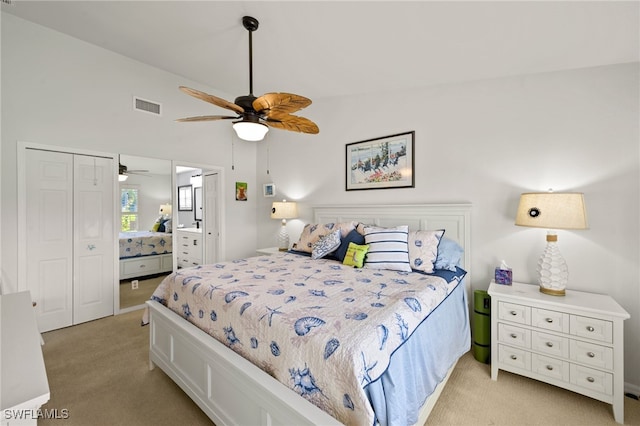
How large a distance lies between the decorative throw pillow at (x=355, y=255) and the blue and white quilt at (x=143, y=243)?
3002mm

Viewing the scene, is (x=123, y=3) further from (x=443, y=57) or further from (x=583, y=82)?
(x=583, y=82)

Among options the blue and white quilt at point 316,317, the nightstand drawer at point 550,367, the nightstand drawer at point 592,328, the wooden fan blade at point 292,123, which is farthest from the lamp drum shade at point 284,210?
the nightstand drawer at point 592,328

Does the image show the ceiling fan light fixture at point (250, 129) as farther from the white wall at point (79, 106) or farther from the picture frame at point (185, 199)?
the picture frame at point (185, 199)

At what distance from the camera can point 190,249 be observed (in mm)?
4820

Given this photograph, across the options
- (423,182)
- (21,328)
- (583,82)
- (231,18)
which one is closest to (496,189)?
(423,182)

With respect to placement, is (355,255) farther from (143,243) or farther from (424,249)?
(143,243)

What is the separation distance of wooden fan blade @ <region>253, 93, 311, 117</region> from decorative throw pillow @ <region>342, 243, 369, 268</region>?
1.35 metres

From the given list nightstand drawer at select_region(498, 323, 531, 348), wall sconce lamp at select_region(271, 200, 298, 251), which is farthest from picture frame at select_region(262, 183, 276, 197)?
nightstand drawer at select_region(498, 323, 531, 348)

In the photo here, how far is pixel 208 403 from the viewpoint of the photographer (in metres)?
1.57

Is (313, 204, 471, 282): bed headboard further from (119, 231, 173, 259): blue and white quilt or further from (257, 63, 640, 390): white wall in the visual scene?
(119, 231, 173, 259): blue and white quilt

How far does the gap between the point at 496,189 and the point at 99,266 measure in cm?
439

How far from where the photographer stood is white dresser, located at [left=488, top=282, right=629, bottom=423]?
1.65 metres

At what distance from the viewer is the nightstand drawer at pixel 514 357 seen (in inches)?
75.0

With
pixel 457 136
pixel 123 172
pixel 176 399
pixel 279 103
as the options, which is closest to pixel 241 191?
pixel 123 172
